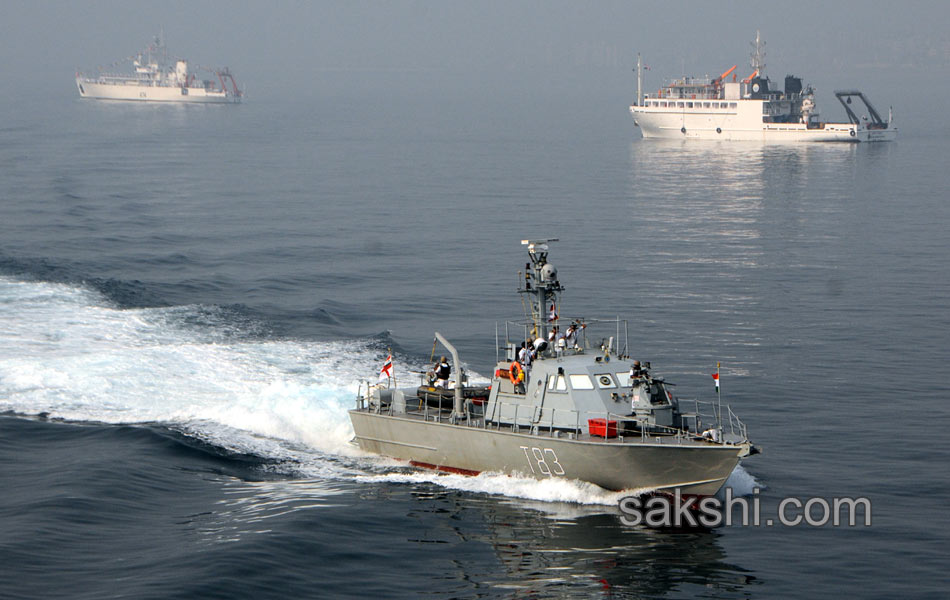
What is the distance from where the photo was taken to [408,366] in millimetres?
47125

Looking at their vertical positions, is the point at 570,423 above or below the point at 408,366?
above

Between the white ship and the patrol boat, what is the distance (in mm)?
130198

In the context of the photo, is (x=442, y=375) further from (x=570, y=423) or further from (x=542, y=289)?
(x=570, y=423)

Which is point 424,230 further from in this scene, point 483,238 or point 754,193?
point 754,193

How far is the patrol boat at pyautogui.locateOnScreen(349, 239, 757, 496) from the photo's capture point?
31.5 m

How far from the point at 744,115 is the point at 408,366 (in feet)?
407

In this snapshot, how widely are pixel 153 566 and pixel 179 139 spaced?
138735mm

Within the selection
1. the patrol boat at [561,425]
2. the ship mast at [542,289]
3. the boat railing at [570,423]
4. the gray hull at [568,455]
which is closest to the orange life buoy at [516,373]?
the patrol boat at [561,425]

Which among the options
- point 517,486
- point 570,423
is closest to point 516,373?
point 570,423

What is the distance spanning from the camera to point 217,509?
32031 millimetres

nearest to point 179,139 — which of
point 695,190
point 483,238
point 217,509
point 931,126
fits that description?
point 695,190

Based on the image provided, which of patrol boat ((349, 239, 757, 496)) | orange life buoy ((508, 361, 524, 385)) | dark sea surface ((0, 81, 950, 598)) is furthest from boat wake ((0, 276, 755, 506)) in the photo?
orange life buoy ((508, 361, 524, 385))

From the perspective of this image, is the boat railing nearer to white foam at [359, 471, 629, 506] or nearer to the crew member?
the crew member

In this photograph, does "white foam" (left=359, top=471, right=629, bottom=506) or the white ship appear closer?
"white foam" (left=359, top=471, right=629, bottom=506)
